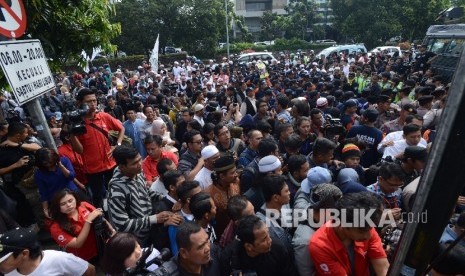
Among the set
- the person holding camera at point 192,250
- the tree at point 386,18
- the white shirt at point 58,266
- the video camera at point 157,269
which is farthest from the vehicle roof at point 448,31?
the tree at point 386,18

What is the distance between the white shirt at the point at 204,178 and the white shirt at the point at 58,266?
165 centimetres

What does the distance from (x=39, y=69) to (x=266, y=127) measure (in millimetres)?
3264

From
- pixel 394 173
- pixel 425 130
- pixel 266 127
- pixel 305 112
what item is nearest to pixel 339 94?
pixel 305 112

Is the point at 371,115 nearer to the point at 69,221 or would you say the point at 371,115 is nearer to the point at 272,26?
the point at 69,221

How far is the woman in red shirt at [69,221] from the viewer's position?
3.10 m

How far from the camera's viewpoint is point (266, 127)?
18.4 ft

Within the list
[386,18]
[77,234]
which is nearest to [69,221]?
[77,234]

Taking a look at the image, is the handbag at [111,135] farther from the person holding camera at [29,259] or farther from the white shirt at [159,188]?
the person holding camera at [29,259]

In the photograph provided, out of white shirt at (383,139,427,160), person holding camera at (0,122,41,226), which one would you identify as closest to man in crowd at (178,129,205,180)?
person holding camera at (0,122,41,226)

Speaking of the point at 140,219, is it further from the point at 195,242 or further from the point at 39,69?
the point at 39,69

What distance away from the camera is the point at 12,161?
4340 mm

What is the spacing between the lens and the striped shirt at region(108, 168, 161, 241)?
126 inches

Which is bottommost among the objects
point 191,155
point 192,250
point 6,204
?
point 191,155

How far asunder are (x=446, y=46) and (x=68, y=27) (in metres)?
11.9
